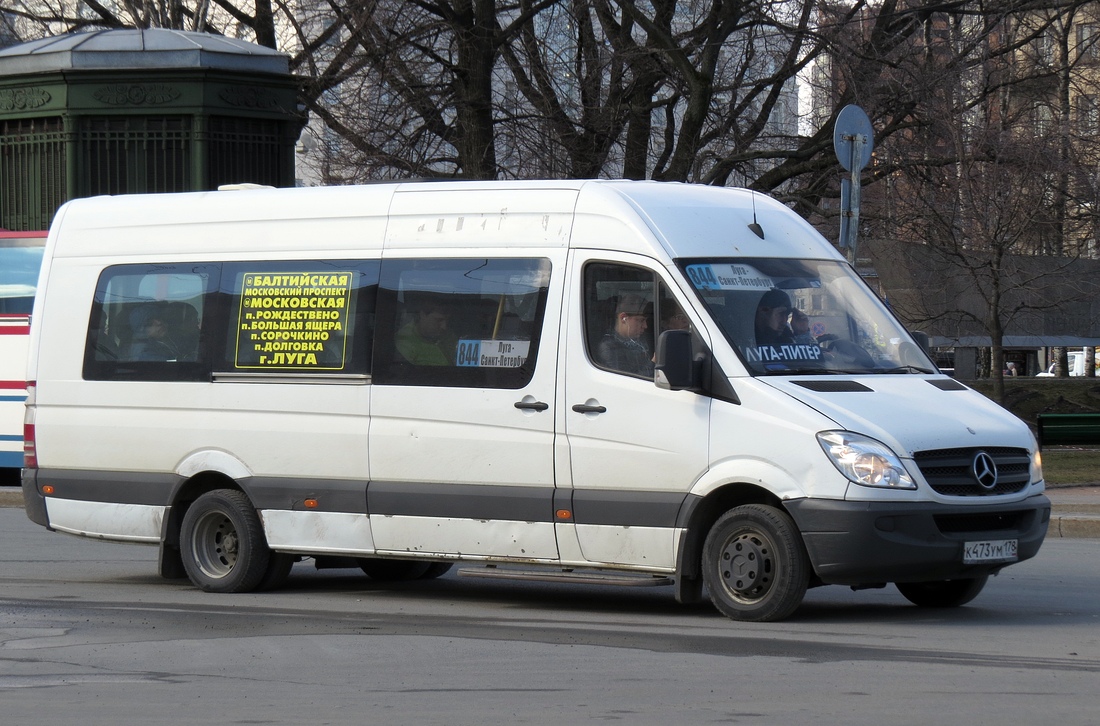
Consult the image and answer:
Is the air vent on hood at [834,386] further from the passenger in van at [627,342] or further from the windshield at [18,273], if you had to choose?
the windshield at [18,273]

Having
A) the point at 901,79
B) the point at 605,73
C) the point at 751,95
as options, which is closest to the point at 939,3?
the point at 901,79

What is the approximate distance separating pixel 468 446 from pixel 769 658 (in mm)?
2487

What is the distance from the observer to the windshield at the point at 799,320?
8.79 m

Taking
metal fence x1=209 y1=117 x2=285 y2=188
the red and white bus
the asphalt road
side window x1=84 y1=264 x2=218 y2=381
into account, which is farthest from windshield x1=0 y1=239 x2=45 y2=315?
the asphalt road

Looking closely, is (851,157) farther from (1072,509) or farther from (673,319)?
(673,319)

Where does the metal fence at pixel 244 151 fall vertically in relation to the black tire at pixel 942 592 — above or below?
above

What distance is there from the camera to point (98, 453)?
10555 mm

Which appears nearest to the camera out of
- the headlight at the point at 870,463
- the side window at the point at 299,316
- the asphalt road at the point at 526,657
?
the asphalt road at the point at 526,657

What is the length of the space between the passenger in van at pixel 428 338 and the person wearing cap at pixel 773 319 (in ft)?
5.72

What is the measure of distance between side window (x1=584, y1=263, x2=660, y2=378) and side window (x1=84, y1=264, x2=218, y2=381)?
266cm

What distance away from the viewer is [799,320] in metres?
8.98

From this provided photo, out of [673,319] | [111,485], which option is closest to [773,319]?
[673,319]

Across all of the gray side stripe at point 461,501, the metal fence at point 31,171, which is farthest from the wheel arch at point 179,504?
the metal fence at point 31,171

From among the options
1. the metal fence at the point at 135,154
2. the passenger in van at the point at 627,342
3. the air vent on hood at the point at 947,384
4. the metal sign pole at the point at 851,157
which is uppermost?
the metal fence at the point at 135,154
